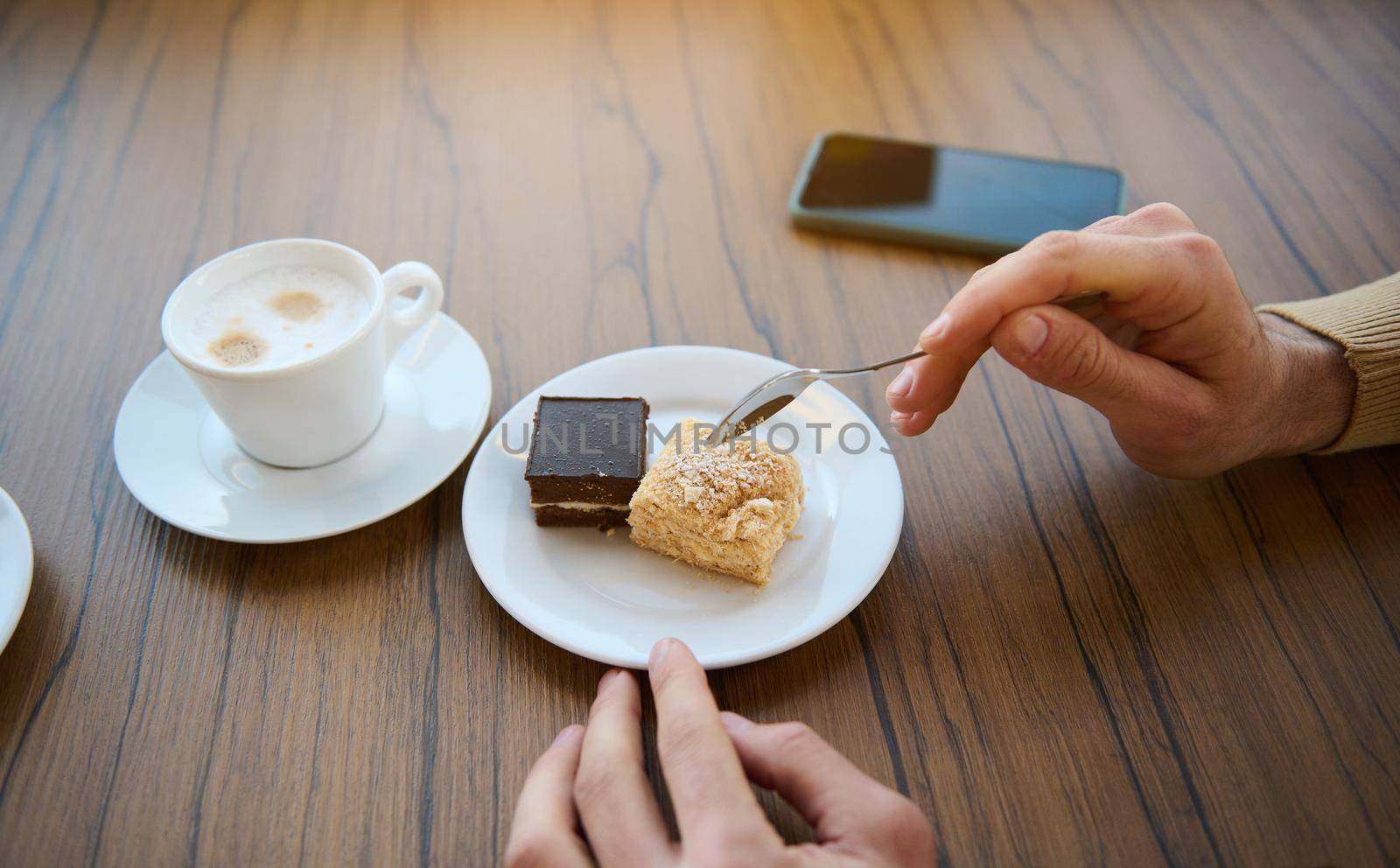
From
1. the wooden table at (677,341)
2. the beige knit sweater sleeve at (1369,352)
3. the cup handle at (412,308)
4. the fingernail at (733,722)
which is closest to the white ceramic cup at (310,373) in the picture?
the cup handle at (412,308)

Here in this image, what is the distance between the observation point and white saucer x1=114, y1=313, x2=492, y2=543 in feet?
3.83

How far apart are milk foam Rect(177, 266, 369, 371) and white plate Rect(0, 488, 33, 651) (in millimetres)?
288

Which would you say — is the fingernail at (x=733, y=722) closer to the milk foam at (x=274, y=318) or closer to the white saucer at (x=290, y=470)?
the white saucer at (x=290, y=470)

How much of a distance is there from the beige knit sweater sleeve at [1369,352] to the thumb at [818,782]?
0.87 meters

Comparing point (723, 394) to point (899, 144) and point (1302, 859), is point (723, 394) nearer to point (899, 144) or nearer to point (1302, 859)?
point (899, 144)

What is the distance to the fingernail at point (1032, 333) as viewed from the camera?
1.06 meters

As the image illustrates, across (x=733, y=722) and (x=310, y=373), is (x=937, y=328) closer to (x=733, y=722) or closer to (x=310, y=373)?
(x=733, y=722)

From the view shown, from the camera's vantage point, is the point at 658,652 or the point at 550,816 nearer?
the point at 550,816

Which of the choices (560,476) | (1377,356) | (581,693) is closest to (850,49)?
(1377,356)

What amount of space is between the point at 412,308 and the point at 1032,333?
2.77ft

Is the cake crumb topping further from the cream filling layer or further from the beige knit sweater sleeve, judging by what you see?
the beige knit sweater sleeve

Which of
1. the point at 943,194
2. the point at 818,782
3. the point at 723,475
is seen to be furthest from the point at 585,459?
the point at 943,194

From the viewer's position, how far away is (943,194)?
1674 millimetres

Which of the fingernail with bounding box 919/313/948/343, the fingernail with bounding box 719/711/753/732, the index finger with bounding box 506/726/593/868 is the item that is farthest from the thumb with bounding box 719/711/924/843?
the fingernail with bounding box 919/313/948/343
